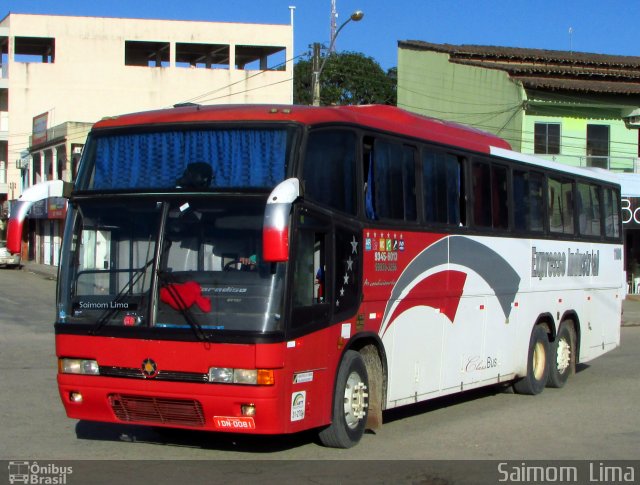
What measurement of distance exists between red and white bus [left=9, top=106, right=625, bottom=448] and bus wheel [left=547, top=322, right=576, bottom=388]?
3.80m

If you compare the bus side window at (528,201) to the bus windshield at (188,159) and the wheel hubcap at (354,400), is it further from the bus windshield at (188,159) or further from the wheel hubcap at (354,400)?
the bus windshield at (188,159)

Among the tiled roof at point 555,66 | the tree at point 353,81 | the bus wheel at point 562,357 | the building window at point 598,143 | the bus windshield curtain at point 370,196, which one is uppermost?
the tree at point 353,81

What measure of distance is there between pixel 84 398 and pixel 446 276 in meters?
4.59

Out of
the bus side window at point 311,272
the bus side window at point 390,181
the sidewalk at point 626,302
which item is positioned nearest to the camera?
the bus side window at point 311,272

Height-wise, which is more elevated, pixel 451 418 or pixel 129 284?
pixel 129 284

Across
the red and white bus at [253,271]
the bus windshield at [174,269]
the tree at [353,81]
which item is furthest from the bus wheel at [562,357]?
the tree at [353,81]

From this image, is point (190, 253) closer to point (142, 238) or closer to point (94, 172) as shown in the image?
point (142, 238)

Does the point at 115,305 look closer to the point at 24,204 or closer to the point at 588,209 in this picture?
the point at 24,204

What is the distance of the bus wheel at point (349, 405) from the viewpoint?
8.96m

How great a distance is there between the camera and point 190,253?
324 inches

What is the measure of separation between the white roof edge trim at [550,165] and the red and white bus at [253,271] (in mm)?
2154

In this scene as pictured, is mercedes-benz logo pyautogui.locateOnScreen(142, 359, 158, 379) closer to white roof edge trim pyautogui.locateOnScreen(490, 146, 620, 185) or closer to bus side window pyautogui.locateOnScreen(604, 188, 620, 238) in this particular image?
white roof edge trim pyautogui.locateOnScreen(490, 146, 620, 185)
